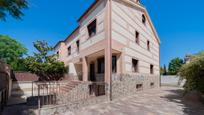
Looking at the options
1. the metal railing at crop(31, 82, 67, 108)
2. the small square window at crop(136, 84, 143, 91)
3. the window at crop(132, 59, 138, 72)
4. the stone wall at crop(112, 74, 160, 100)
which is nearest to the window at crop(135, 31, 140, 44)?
the window at crop(132, 59, 138, 72)

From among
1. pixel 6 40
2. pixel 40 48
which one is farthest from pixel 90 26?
pixel 6 40

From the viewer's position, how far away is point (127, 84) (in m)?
10.2

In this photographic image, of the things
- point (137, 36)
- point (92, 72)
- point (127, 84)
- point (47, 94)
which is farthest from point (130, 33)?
point (47, 94)

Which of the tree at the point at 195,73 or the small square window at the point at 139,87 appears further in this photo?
the small square window at the point at 139,87

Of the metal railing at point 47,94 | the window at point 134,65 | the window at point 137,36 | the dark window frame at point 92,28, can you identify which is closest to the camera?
the metal railing at point 47,94

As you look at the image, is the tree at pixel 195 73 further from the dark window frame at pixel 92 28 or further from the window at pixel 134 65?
the dark window frame at pixel 92 28

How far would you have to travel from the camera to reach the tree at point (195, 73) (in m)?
8.04

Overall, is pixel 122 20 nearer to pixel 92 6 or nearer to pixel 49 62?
pixel 92 6

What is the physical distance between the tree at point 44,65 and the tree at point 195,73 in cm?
1343

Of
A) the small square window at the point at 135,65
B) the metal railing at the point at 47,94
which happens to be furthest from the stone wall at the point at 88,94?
the small square window at the point at 135,65

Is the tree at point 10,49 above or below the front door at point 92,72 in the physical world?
above

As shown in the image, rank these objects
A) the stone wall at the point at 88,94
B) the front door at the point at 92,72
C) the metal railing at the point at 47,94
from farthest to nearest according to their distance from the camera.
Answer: the front door at the point at 92,72 < the metal railing at the point at 47,94 < the stone wall at the point at 88,94

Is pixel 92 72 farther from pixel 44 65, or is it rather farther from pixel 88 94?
pixel 44 65

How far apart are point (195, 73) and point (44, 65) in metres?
14.7
